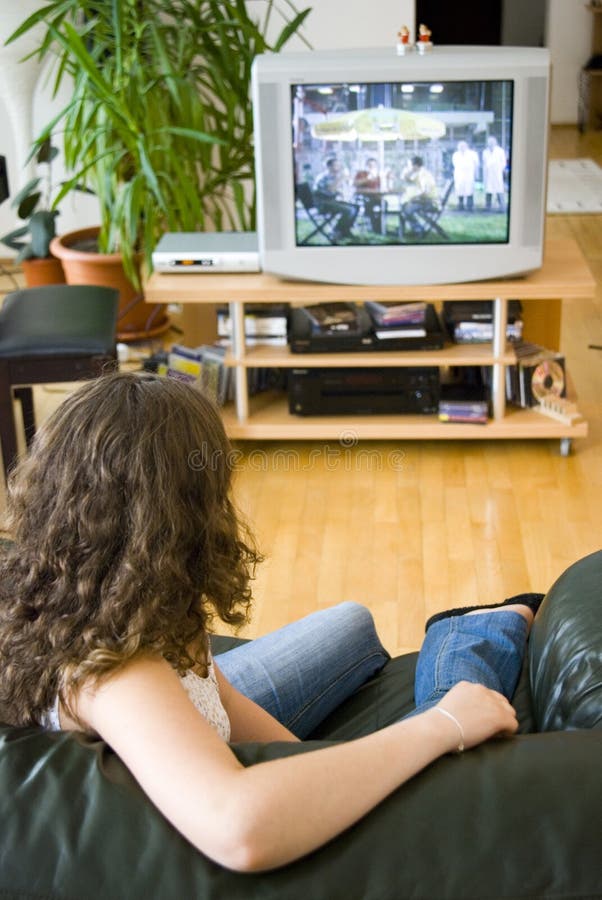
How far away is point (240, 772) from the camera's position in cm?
108

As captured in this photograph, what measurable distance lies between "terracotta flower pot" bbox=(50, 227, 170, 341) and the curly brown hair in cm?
341

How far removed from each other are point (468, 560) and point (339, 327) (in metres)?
1.01

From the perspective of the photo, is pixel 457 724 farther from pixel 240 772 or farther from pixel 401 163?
pixel 401 163

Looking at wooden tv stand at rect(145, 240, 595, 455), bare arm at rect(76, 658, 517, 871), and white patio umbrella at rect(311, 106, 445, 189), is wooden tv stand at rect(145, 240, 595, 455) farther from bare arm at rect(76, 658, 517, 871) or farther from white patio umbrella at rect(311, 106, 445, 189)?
bare arm at rect(76, 658, 517, 871)

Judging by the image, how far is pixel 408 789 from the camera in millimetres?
1104

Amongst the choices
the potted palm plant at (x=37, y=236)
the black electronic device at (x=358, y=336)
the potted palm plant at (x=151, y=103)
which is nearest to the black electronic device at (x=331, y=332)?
the black electronic device at (x=358, y=336)

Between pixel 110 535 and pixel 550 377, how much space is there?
277 cm

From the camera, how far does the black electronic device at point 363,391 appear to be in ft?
12.6

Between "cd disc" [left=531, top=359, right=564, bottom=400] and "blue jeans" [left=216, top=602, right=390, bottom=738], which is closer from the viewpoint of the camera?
"blue jeans" [left=216, top=602, right=390, bottom=738]

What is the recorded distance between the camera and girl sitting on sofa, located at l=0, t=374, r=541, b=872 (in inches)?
41.7

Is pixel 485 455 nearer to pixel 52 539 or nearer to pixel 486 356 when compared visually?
pixel 486 356

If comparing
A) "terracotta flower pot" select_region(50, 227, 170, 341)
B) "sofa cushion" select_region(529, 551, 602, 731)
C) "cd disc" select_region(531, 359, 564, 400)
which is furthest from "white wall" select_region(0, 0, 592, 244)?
"sofa cushion" select_region(529, 551, 602, 731)

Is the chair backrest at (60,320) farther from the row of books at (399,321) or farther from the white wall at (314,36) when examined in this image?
the white wall at (314,36)

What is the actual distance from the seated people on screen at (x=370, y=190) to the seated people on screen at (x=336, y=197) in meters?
0.04
